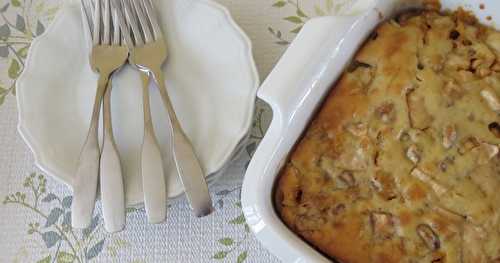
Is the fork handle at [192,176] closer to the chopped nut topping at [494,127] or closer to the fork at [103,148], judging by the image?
the fork at [103,148]

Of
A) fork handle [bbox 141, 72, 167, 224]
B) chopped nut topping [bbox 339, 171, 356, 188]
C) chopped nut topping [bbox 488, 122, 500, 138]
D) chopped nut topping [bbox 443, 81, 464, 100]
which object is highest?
chopped nut topping [bbox 443, 81, 464, 100]

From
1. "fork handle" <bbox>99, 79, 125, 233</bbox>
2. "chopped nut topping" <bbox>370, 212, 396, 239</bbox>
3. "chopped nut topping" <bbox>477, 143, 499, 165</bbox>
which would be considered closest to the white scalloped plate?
"fork handle" <bbox>99, 79, 125, 233</bbox>

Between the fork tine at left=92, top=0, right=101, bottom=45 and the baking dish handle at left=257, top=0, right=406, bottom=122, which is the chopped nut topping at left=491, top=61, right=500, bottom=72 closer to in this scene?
the baking dish handle at left=257, top=0, right=406, bottom=122

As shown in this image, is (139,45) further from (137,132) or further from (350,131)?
(350,131)

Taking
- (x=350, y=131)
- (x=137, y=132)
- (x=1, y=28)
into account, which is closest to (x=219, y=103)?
(x=137, y=132)

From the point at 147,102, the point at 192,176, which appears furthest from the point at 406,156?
the point at 147,102

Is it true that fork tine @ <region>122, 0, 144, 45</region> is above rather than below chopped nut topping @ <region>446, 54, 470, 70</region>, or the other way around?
below

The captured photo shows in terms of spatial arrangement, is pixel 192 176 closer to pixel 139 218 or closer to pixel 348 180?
pixel 139 218
